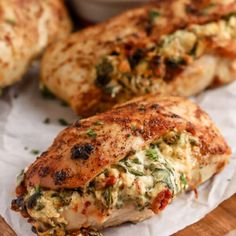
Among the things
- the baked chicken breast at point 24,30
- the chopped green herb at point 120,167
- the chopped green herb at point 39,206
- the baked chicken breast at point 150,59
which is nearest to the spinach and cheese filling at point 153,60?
the baked chicken breast at point 150,59

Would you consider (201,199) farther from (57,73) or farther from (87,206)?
(57,73)

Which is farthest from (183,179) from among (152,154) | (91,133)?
(91,133)

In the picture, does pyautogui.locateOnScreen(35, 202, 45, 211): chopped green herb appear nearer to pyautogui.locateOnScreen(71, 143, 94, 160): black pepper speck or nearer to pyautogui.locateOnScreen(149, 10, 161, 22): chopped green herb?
pyautogui.locateOnScreen(71, 143, 94, 160): black pepper speck

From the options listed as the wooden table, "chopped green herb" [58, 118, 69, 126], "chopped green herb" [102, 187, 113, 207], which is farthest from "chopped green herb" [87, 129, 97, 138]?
"chopped green herb" [58, 118, 69, 126]

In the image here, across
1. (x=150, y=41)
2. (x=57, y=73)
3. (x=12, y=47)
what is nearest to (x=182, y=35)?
(x=150, y=41)

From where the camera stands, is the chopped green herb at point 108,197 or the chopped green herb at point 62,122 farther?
the chopped green herb at point 62,122

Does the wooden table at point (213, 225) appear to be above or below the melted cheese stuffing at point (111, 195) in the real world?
below

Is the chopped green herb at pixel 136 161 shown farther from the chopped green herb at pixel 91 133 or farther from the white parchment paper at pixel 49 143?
the white parchment paper at pixel 49 143
